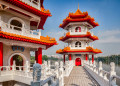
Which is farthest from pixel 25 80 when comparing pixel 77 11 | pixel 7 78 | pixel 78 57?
pixel 77 11

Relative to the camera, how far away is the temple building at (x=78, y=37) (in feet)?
78.1

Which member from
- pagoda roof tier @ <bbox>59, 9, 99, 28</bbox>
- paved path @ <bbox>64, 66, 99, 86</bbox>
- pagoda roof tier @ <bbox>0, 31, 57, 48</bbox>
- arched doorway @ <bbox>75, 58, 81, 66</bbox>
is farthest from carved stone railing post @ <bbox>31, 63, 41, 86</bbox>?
arched doorway @ <bbox>75, 58, 81, 66</bbox>

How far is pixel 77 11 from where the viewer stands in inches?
1057

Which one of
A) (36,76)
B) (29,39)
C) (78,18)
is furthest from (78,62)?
(36,76)

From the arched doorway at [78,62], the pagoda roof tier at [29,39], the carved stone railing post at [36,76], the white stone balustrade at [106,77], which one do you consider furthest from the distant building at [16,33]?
the arched doorway at [78,62]

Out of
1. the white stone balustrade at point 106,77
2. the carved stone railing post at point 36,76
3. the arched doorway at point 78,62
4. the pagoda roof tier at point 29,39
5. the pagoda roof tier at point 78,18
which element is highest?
the pagoda roof tier at point 78,18

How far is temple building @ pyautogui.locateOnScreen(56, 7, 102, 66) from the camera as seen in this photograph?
23812 mm

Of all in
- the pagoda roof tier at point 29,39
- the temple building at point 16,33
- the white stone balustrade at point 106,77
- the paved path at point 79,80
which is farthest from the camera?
the temple building at point 16,33

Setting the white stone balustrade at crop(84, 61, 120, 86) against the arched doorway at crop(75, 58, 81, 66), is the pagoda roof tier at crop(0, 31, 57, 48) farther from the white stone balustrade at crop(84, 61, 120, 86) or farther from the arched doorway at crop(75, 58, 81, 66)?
the arched doorway at crop(75, 58, 81, 66)

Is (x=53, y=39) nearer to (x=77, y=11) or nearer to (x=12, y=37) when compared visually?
(x=12, y=37)

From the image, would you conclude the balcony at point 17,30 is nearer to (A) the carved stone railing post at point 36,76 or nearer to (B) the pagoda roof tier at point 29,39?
(B) the pagoda roof tier at point 29,39

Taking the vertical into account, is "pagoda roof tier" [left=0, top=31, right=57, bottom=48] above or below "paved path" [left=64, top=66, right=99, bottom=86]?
above

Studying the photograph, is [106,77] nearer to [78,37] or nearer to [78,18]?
[78,37]

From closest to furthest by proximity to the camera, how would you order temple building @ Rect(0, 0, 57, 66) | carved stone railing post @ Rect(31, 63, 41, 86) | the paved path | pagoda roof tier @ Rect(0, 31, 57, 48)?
carved stone railing post @ Rect(31, 63, 41, 86)
the paved path
pagoda roof tier @ Rect(0, 31, 57, 48)
temple building @ Rect(0, 0, 57, 66)
